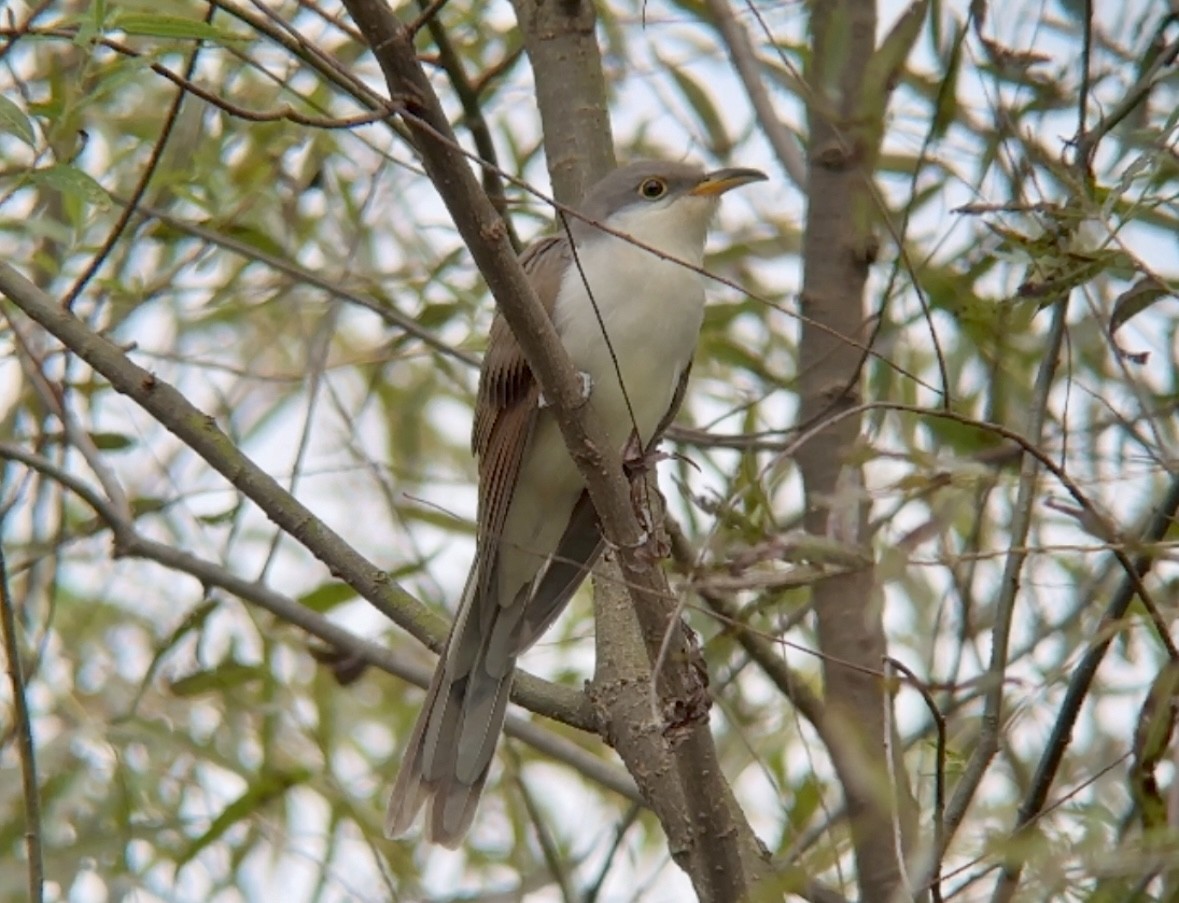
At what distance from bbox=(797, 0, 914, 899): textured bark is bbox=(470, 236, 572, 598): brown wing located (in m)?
0.55

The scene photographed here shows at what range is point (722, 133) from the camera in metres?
4.88

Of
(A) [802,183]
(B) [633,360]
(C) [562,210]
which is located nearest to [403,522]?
(B) [633,360]

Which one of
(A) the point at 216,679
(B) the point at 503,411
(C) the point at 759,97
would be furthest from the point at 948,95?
(A) the point at 216,679

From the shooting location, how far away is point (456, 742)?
150 inches

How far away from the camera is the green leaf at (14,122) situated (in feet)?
9.92

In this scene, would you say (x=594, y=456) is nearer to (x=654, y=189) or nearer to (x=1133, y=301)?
(x=1133, y=301)

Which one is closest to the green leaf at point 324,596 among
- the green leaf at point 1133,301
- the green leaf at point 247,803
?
the green leaf at point 247,803

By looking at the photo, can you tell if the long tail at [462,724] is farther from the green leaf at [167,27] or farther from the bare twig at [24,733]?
the green leaf at [167,27]

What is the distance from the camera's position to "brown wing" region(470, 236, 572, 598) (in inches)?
146

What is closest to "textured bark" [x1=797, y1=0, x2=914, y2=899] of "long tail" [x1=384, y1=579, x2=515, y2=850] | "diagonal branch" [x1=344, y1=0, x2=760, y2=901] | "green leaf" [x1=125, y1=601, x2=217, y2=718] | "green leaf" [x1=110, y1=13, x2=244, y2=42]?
"diagonal branch" [x1=344, y1=0, x2=760, y2=901]

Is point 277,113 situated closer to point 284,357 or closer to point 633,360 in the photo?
point 633,360

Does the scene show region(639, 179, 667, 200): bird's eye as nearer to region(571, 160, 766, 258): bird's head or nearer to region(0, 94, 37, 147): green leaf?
region(571, 160, 766, 258): bird's head

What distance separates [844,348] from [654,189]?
0.62 metres

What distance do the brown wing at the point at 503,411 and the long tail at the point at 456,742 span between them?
0.58ft
